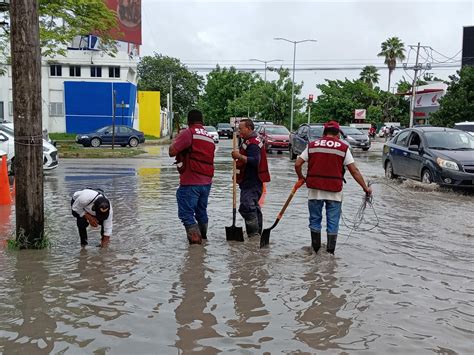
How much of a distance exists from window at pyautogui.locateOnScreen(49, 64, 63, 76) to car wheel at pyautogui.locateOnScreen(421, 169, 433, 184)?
3780cm

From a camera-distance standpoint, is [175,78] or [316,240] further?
[175,78]

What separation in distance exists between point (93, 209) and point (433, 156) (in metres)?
8.83

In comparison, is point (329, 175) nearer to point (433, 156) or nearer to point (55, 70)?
point (433, 156)

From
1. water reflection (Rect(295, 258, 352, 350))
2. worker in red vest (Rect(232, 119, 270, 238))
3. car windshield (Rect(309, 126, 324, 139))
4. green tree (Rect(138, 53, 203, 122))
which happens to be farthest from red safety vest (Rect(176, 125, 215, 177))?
green tree (Rect(138, 53, 203, 122))

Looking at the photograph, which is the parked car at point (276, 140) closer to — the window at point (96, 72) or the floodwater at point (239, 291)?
the floodwater at point (239, 291)

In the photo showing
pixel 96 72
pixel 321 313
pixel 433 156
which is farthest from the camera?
pixel 96 72

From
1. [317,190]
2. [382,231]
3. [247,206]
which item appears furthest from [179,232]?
[382,231]

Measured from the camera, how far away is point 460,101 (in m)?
33.8

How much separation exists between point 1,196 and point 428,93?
57.1m

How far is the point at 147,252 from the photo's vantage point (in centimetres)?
648

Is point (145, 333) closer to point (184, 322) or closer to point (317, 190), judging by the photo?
point (184, 322)

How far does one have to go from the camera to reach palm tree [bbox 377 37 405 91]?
68250 millimetres

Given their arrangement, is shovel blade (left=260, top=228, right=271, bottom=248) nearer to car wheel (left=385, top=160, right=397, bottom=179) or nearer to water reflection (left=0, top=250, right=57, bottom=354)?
water reflection (left=0, top=250, right=57, bottom=354)

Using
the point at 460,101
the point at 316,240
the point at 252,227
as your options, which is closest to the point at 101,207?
the point at 252,227
